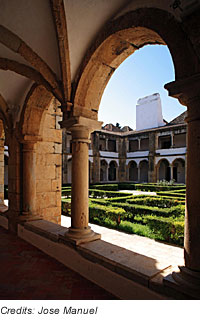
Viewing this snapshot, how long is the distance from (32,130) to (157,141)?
20.1 metres

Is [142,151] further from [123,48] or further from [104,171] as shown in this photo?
[123,48]

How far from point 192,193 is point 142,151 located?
76.8 feet

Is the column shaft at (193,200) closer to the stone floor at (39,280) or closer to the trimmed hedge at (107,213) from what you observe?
the stone floor at (39,280)

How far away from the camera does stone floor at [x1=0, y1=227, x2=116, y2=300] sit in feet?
8.25

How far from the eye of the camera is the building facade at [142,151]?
22.4m

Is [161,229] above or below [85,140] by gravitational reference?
below

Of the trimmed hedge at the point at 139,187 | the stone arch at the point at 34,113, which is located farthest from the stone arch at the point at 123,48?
the trimmed hedge at the point at 139,187

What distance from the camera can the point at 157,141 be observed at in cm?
2338

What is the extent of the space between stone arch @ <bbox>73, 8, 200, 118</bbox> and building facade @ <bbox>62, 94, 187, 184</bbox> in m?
17.3

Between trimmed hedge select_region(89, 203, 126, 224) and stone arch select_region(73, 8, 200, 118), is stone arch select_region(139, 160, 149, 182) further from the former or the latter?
stone arch select_region(73, 8, 200, 118)

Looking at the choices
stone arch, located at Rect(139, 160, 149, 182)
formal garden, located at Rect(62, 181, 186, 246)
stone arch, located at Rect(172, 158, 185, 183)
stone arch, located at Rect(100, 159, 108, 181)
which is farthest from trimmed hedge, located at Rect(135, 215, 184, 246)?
stone arch, located at Rect(139, 160, 149, 182)

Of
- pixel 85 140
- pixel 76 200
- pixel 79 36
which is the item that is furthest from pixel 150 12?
pixel 76 200

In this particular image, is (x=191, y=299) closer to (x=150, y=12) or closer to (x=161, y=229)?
(x=150, y=12)

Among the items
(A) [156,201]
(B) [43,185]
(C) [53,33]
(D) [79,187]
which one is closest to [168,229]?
(D) [79,187]
